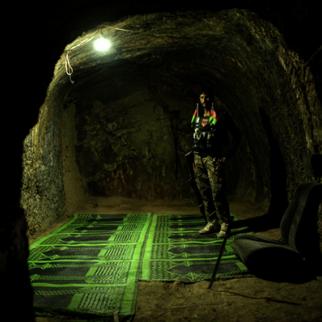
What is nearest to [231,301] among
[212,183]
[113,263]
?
[113,263]

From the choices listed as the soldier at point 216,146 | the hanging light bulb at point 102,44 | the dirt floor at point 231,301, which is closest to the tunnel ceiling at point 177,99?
the hanging light bulb at point 102,44

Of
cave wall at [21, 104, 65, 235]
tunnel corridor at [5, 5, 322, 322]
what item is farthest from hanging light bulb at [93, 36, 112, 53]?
cave wall at [21, 104, 65, 235]

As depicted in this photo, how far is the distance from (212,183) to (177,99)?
4395 millimetres

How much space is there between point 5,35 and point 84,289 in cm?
238

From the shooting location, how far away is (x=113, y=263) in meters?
4.22

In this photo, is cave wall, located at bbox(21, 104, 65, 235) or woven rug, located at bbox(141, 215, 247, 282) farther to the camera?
cave wall, located at bbox(21, 104, 65, 235)

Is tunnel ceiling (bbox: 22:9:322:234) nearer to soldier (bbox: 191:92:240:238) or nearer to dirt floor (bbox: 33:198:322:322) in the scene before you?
soldier (bbox: 191:92:240:238)

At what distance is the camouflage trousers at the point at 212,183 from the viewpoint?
519cm

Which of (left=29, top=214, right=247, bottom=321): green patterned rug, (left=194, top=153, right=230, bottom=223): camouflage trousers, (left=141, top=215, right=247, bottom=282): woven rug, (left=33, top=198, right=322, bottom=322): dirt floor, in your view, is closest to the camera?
(left=33, top=198, right=322, bottom=322): dirt floor

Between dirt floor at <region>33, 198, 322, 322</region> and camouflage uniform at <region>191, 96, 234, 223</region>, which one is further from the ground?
camouflage uniform at <region>191, 96, 234, 223</region>

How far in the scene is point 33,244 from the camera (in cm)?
534

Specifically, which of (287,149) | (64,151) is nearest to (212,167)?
(287,149)

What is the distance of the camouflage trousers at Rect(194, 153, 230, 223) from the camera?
5.19 m

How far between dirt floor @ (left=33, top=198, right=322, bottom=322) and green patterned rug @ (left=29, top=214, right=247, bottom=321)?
0.43ft
